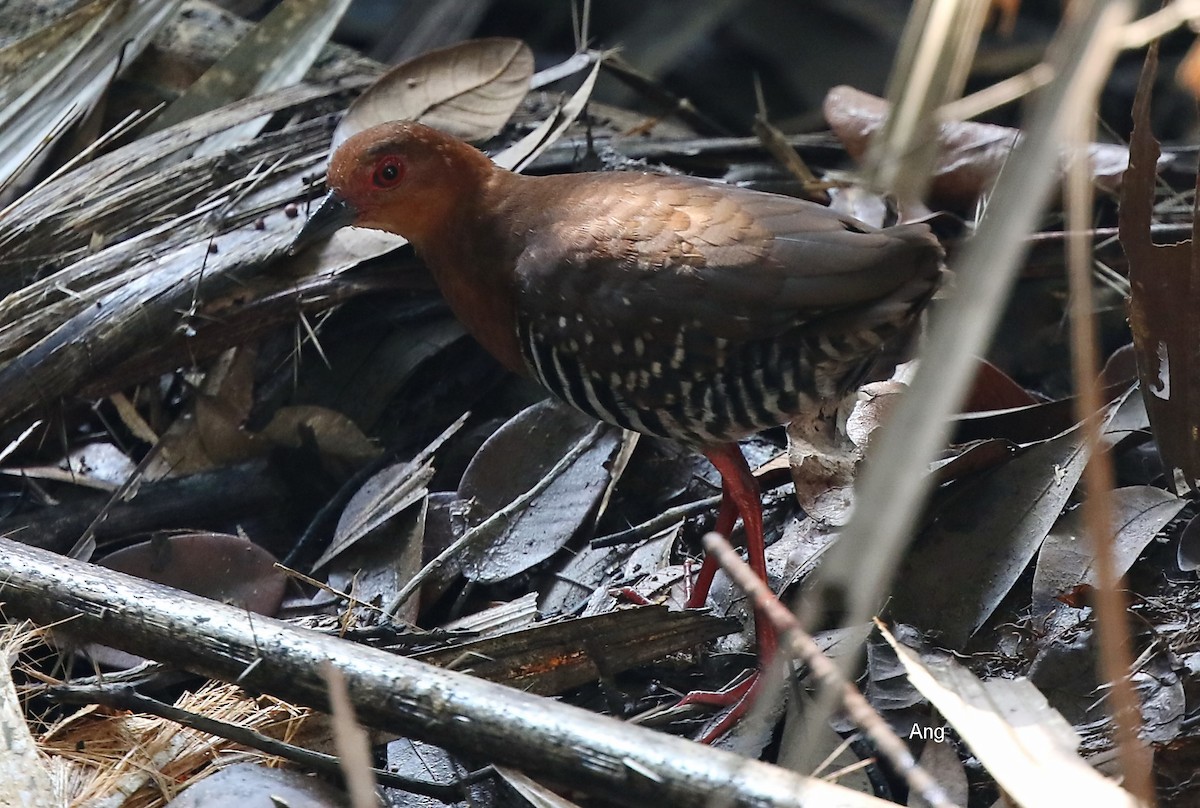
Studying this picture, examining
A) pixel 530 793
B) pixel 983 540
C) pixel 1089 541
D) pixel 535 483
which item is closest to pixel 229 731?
pixel 530 793

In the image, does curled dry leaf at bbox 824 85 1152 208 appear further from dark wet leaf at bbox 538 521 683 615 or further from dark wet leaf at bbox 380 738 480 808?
dark wet leaf at bbox 380 738 480 808

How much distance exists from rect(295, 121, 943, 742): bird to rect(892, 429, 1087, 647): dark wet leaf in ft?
1.13

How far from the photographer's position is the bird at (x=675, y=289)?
241 cm

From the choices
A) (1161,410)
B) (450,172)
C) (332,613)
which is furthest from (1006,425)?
(332,613)

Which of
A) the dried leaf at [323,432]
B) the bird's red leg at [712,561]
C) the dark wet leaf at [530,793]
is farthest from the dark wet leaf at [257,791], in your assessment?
the dried leaf at [323,432]

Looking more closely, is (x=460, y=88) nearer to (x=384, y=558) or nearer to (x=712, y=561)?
(x=384, y=558)

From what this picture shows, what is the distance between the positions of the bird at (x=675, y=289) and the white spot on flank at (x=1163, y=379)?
21.2 inches

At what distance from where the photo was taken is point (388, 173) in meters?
2.83

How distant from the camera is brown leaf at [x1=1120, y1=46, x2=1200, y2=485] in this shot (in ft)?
7.88

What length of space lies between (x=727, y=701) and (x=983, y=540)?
687mm

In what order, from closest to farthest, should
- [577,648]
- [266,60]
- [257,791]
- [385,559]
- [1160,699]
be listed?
[257,791], [1160,699], [577,648], [385,559], [266,60]

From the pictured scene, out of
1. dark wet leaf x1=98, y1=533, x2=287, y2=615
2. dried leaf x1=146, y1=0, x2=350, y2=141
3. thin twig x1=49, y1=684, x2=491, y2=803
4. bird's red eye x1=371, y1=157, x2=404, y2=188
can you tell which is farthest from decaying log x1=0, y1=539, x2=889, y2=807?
dried leaf x1=146, y1=0, x2=350, y2=141

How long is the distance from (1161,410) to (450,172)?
1.75m

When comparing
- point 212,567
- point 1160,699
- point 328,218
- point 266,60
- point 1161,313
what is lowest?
point 1160,699
